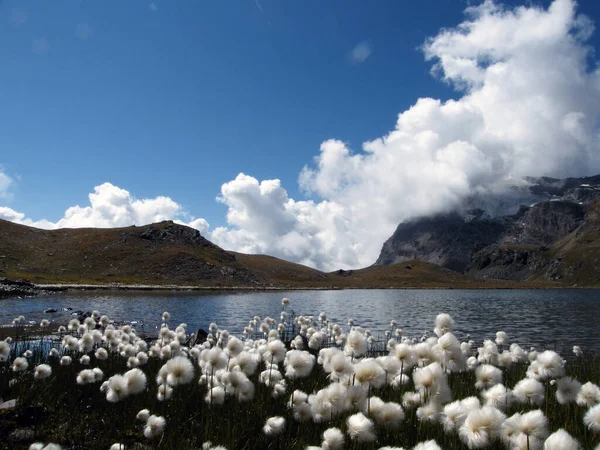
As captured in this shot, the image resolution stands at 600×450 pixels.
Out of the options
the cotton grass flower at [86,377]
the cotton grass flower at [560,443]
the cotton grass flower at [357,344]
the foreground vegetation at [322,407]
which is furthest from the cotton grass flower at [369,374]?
the cotton grass flower at [86,377]

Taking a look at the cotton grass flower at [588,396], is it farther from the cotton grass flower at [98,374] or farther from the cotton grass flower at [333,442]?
the cotton grass flower at [98,374]

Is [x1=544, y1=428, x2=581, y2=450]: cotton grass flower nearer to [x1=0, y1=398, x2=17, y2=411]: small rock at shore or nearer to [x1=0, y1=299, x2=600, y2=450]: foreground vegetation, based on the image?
[x1=0, y1=299, x2=600, y2=450]: foreground vegetation

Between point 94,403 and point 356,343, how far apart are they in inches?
228

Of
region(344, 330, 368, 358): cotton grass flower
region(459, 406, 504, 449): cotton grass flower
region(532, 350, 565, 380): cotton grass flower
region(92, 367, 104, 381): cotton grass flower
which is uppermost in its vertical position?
region(344, 330, 368, 358): cotton grass flower

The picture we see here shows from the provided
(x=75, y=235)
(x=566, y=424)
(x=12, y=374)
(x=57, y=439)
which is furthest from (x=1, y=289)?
(x=75, y=235)

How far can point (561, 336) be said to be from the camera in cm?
3416

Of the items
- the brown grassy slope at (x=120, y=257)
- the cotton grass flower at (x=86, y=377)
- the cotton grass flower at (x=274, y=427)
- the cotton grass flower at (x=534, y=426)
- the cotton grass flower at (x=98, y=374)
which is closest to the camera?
the cotton grass flower at (x=534, y=426)

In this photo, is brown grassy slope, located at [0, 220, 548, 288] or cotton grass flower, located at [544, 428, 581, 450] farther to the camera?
brown grassy slope, located at [0, 220, 548, 288]

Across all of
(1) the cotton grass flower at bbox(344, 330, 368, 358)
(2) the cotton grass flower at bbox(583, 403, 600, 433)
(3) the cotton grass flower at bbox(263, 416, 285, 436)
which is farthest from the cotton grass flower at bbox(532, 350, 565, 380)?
(3) the cotton grass flower at bbox(263, 416, 285, 436)

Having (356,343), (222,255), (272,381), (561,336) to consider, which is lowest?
(561,336)

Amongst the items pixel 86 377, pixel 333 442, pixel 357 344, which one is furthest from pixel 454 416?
pixel 86 377

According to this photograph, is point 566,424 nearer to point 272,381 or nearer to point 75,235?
point 272,381

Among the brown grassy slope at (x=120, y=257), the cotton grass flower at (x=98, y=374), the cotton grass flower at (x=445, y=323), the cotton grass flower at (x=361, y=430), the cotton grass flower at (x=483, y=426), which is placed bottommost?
the cotton grass flower at (x=98, y=374)

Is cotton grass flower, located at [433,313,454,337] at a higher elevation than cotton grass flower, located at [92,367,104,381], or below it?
higher
